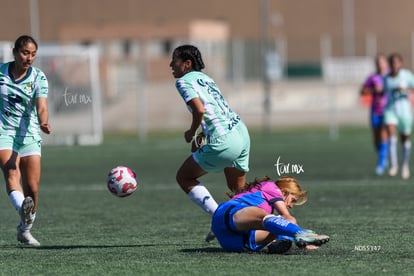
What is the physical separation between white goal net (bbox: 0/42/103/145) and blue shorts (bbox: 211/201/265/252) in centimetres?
2285

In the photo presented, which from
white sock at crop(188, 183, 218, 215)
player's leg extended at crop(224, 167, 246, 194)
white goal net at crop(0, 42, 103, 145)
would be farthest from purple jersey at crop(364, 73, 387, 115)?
white goal net at crop(0, 42, 103, 145)

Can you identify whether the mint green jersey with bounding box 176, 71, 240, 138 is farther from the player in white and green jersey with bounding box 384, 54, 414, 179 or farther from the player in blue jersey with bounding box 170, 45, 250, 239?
the player in white and green jersey with bounding box 384, 54, 414, 179

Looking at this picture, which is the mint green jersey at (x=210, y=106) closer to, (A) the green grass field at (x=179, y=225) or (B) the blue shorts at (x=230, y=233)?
(B) the blue shorts at (x=230, y=233)

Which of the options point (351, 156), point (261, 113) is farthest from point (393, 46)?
point (351, 156)

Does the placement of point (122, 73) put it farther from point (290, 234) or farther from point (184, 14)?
point (290, 234)

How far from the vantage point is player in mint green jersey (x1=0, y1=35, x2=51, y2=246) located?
35.8 ft

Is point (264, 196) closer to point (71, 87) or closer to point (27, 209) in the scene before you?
point (27, 209)

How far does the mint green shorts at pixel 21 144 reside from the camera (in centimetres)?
1094

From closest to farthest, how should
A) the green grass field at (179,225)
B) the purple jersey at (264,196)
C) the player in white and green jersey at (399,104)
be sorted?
the green grass field at (179,225) < the purple jersey at (264,196) < the player in white and green jersey at (399,104)

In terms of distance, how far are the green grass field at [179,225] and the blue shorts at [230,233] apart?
0.15m

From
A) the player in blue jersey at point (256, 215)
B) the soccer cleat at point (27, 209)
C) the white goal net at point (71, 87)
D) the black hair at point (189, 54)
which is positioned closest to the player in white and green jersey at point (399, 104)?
the black hair at point (189, 54)

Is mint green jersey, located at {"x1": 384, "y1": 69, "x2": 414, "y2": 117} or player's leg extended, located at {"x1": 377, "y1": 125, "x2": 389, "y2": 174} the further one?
player's leg extended, located at {"x1": 377, "y1": 125, "x2": 389, "y2": 174}

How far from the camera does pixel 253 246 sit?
9734 millimetres

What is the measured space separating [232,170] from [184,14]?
57.6 meters
